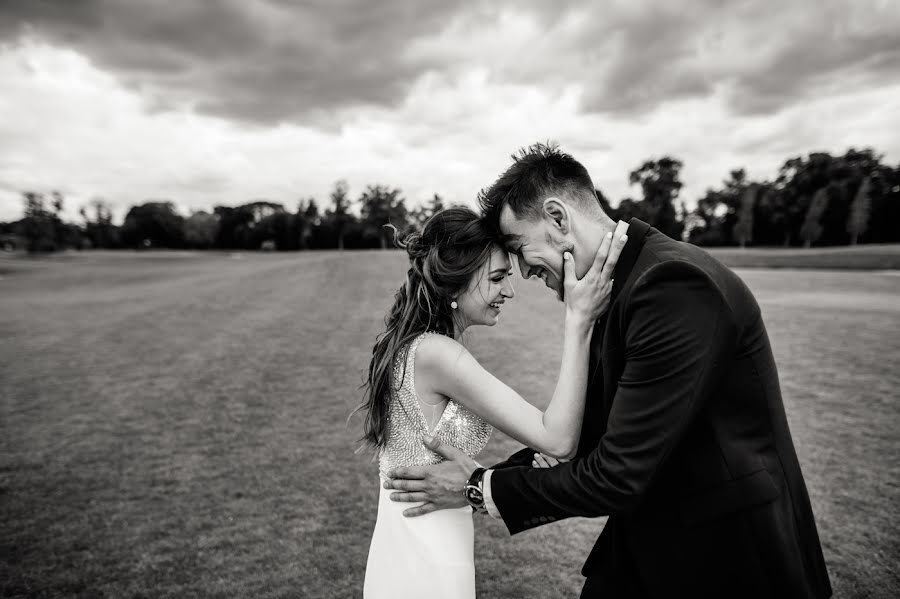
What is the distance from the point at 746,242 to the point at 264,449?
86143 millimetres

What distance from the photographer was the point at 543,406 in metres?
10.2

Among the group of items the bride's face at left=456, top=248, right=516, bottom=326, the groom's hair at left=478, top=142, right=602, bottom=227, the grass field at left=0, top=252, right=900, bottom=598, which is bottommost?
the grass field at left=0, top=252, right=900, bottom=598

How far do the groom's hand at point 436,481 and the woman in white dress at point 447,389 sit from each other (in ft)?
0.42

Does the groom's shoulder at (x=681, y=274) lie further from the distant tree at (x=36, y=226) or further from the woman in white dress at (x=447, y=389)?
the distant tree at (x=36, y=226)

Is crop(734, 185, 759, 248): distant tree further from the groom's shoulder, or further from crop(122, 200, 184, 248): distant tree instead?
crop(122, 200, 184, 248): distant tree

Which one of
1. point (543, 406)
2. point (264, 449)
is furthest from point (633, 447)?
point (543, 406)

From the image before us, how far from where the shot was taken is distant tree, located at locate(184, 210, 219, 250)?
88.8 m

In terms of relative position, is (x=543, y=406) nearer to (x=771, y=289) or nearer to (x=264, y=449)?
(x=264, y=449)

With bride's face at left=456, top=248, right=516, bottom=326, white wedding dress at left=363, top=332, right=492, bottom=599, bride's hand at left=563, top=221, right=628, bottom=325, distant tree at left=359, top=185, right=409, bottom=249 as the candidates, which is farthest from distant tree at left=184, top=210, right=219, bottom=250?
bride's hand at left=563, top=221, right=628, bottom=325

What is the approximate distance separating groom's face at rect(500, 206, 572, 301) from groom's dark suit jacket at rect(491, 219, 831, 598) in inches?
20.3

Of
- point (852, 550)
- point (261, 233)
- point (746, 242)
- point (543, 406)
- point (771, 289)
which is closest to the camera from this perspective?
point (852, 550)

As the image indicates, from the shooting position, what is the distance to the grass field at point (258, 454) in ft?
17.0

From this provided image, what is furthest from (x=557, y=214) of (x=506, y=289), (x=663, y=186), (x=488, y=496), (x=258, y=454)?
(x=663, y=186)

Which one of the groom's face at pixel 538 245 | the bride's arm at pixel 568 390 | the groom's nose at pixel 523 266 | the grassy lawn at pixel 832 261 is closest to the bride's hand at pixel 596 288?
the bride's arm at pixel 568 390
